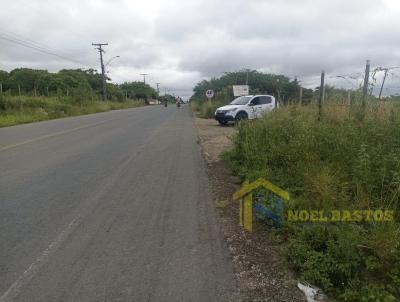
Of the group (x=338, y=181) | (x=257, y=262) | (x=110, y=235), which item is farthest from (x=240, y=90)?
(x=257, y=262)

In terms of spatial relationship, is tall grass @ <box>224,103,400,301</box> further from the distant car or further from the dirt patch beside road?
the distant car

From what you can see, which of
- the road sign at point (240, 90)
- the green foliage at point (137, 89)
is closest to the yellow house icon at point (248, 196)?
the road sign at point (240, 90)

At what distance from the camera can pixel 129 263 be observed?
335 centimetres

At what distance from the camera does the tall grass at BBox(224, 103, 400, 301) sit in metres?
2.99

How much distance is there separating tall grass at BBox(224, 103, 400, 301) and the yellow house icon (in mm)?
161

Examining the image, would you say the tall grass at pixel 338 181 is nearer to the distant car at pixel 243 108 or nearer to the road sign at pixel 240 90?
the distant car at pixel 243 108

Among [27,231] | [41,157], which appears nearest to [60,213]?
[27,231]

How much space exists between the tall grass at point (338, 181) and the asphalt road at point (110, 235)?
2.97ft

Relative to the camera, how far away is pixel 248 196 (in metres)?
5.32

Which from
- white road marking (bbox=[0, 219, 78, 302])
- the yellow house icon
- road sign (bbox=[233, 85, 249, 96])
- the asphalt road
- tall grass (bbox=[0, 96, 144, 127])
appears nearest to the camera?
white road marking (bbox=[0, 219, 78, 302])

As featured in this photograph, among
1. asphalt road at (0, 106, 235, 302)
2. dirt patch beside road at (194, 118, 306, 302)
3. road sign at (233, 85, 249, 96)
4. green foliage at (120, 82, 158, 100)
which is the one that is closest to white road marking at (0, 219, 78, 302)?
Answer: asphalt road at (0, 106, 235, 302)

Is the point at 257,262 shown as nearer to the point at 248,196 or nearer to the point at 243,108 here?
the point at 248,196

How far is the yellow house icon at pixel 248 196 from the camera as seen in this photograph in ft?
14.5

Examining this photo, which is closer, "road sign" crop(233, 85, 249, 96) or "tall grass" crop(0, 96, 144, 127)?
"tall grass" crop(0, 96, 144, 127)
